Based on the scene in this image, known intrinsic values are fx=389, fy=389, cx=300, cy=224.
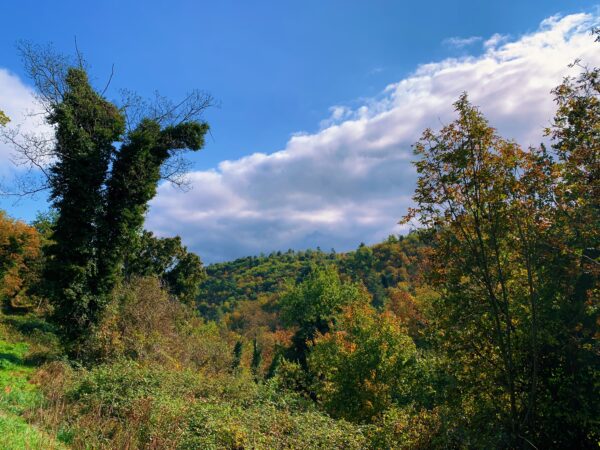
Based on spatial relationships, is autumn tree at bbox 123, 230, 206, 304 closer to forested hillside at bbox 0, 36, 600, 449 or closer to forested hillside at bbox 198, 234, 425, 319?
forested hillside at bbox 0, 36, 600, 449

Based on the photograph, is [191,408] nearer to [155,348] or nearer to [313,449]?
[313,449]

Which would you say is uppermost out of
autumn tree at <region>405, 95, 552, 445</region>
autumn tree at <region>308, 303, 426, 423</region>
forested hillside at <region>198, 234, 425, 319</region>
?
forested hillside at <region>198, 234, 425, 319</region>

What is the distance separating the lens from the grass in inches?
253

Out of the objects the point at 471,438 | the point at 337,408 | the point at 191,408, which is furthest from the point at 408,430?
the point at 337,408

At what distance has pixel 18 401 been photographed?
934 centimetres

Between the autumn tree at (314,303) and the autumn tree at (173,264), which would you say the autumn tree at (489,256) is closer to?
the autumn tree at (173,264)

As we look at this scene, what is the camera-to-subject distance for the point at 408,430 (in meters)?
8.26

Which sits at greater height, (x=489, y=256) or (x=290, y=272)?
(x=290, y=272)

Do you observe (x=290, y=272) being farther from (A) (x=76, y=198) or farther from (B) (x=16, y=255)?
(A) (x=76, y=198)

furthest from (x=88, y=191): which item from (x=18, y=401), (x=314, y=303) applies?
(x=314, y=303)

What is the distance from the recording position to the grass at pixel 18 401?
253 inches

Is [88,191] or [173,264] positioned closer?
[88,191]

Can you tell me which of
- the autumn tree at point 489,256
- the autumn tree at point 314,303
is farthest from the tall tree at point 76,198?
the autumn tree at point 314,303

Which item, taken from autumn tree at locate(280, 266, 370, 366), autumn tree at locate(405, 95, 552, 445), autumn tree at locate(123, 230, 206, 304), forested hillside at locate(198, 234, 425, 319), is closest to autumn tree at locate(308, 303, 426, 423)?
autumn tree at locate(405, 95, 552, 445)
